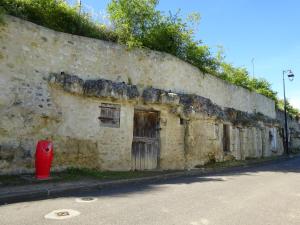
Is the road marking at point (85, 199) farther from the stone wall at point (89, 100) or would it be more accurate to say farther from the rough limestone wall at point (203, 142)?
the rough limestone wall at point (203, 142)

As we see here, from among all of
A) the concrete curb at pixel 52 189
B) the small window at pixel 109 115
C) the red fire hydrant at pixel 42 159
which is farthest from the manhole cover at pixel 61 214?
the small window at pixel 109 115

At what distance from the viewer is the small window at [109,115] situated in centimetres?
1061

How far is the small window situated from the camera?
34.8 feet

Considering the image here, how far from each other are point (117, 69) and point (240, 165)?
865cm

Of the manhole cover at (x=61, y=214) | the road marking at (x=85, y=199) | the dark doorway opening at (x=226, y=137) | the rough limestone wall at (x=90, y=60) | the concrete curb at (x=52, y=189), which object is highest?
the rough limestone wall at (x=90, y=60)

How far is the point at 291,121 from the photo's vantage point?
33281mm

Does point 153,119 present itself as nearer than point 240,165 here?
Yes

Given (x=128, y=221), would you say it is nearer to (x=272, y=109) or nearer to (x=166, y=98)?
(x=166, y=98)

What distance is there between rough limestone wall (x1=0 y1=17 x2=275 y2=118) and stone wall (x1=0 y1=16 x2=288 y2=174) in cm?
3

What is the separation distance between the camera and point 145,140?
1197 cm

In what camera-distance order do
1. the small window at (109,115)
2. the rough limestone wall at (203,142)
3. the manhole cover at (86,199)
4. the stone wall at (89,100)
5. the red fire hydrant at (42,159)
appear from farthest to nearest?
the rough limestone wall at (203,142)
the small window at (109,115)
the stone wall at (89,100)
the red fire hydrant at (42,159)
the manhole cover at (86,199)

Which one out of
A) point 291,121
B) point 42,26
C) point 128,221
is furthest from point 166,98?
point 291,121

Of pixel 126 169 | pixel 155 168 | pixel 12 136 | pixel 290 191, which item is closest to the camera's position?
pixel 290 191

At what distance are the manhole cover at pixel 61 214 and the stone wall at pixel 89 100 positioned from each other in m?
3.80
